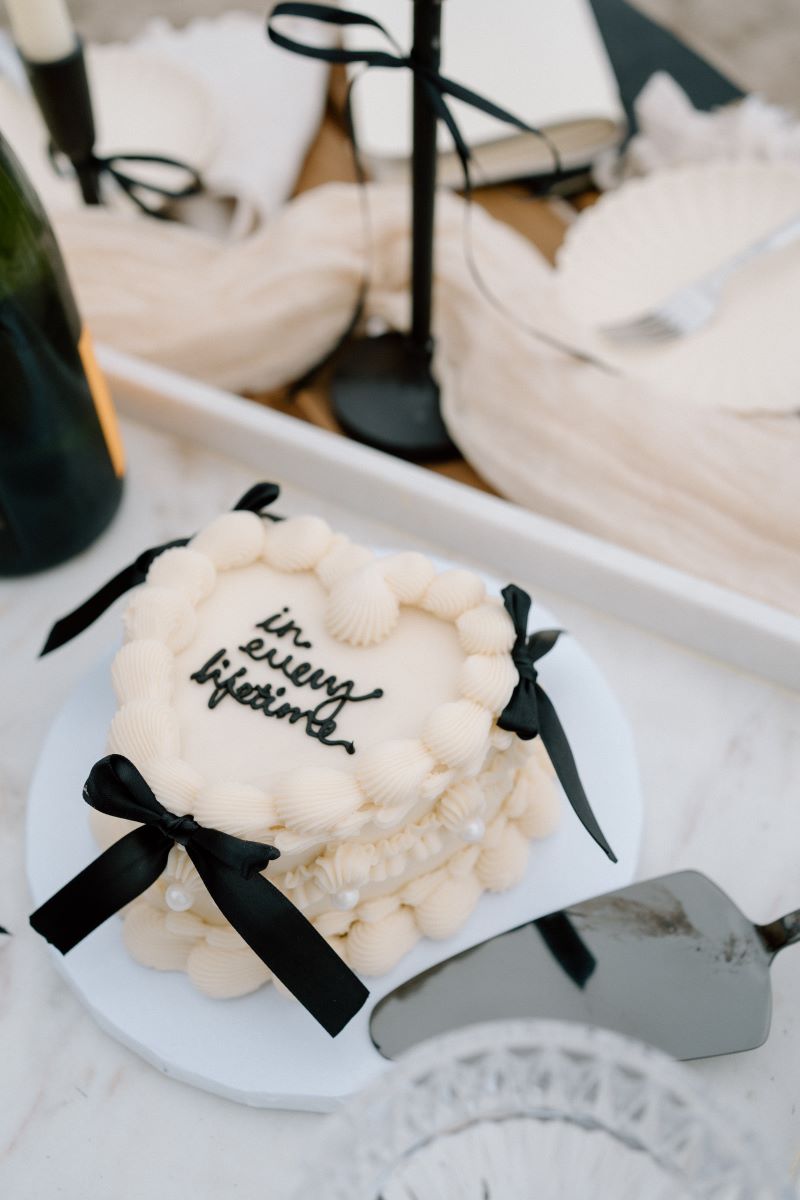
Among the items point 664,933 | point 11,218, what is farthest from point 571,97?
point 664,933

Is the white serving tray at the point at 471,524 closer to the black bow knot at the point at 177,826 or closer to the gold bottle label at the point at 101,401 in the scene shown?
the gold bottle label at the point at 101,401

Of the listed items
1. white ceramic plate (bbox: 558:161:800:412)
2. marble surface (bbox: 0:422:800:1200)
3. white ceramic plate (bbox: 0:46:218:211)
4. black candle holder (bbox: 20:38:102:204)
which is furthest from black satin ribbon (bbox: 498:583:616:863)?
white ceramic plate (bbox: 0:46:218:211)

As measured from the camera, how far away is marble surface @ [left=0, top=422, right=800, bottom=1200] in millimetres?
470

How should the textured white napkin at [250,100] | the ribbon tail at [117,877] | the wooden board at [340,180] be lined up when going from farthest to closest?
the textured white napkin at [250,100] < the wooden board at [340,180] < the ribbon tail at [117,877]

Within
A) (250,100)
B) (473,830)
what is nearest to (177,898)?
(473,830)

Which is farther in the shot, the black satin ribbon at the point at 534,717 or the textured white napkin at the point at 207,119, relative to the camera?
the textured white napkin at the point at 207,119

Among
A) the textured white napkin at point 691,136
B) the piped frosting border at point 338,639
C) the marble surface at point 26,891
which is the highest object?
the textured white napkin at point 691,136

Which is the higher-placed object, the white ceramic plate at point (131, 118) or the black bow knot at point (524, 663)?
the white ceramic plate at point (131, 118)

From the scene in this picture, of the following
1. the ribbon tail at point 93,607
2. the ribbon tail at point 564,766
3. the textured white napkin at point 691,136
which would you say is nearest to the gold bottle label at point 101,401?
the ribbon tail at point 93,607

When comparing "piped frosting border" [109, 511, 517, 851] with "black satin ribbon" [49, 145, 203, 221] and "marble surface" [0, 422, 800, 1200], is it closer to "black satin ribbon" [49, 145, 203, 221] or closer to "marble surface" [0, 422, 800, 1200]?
"marble surface" [0, 422, 800, 1200]

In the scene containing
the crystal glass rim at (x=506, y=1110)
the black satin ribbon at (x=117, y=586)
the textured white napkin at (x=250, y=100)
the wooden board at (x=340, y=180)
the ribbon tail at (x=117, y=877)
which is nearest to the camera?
the crystal glass rim at (x=506, y=1110)

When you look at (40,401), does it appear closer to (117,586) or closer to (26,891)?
(117,586)

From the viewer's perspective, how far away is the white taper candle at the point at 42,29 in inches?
26.2

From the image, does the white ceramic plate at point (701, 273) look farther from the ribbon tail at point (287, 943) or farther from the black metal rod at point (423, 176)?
the ribbon tail at point (287, 943)
